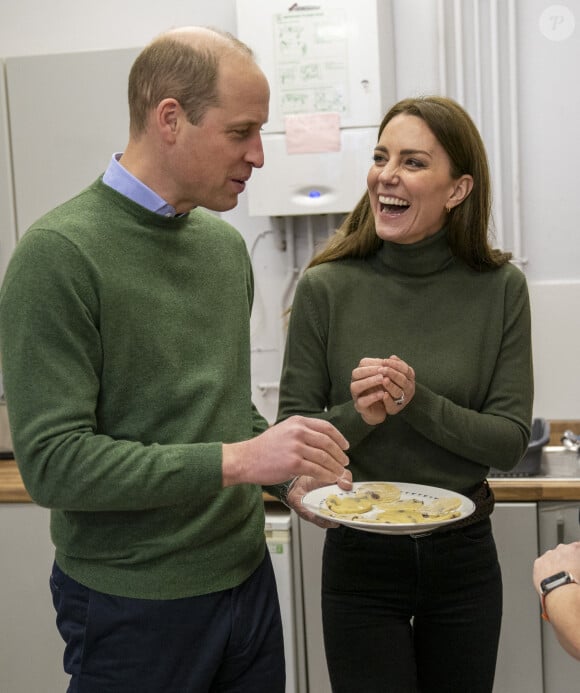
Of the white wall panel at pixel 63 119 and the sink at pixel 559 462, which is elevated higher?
the white wall panel at pixel 63 119

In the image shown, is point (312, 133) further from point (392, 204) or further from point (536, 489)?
point (536, 489)

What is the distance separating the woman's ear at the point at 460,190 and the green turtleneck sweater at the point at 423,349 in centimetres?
7

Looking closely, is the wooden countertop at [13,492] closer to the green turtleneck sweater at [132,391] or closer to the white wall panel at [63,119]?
the white wall panel at [63,119]

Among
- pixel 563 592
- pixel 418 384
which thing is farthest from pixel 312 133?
pixel 563 592

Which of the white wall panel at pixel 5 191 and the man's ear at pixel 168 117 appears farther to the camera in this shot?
the white wall panel at pixel 5 191

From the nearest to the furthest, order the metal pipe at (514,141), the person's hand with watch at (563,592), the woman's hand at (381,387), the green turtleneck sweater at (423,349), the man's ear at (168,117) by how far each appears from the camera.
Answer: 1. the person's hand with watch at (563,592)
2. the man's ear at (168,117)
3. the woman's hand at (381,387)
4. the green turtleneck sweater at (423,349)
5. the metal pipe at (514,141)

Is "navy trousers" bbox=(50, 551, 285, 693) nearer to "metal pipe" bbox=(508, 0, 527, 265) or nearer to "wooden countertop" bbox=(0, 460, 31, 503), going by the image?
"wooden countertop" bbox=(0, 460, 31, 503)

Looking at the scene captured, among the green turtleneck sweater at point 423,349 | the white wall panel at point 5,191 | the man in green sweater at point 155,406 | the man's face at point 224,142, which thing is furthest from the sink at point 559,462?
the white wall panel at point 5,191

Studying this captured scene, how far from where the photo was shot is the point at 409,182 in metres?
1.78

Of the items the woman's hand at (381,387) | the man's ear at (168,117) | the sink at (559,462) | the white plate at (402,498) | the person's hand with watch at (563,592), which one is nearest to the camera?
the person's hand with watch at (563,592)

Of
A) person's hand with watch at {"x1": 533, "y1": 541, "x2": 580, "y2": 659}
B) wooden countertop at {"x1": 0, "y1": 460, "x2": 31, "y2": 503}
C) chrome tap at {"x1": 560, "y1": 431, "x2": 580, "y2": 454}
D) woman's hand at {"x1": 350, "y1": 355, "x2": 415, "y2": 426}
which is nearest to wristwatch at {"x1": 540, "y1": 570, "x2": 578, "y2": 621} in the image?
person's hand with watch at {"x1": 533, "y1": 541, "x2": 580, "y2": 659}

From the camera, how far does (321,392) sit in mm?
1804

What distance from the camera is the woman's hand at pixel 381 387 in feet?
5.33

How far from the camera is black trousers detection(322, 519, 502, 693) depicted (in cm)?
169
